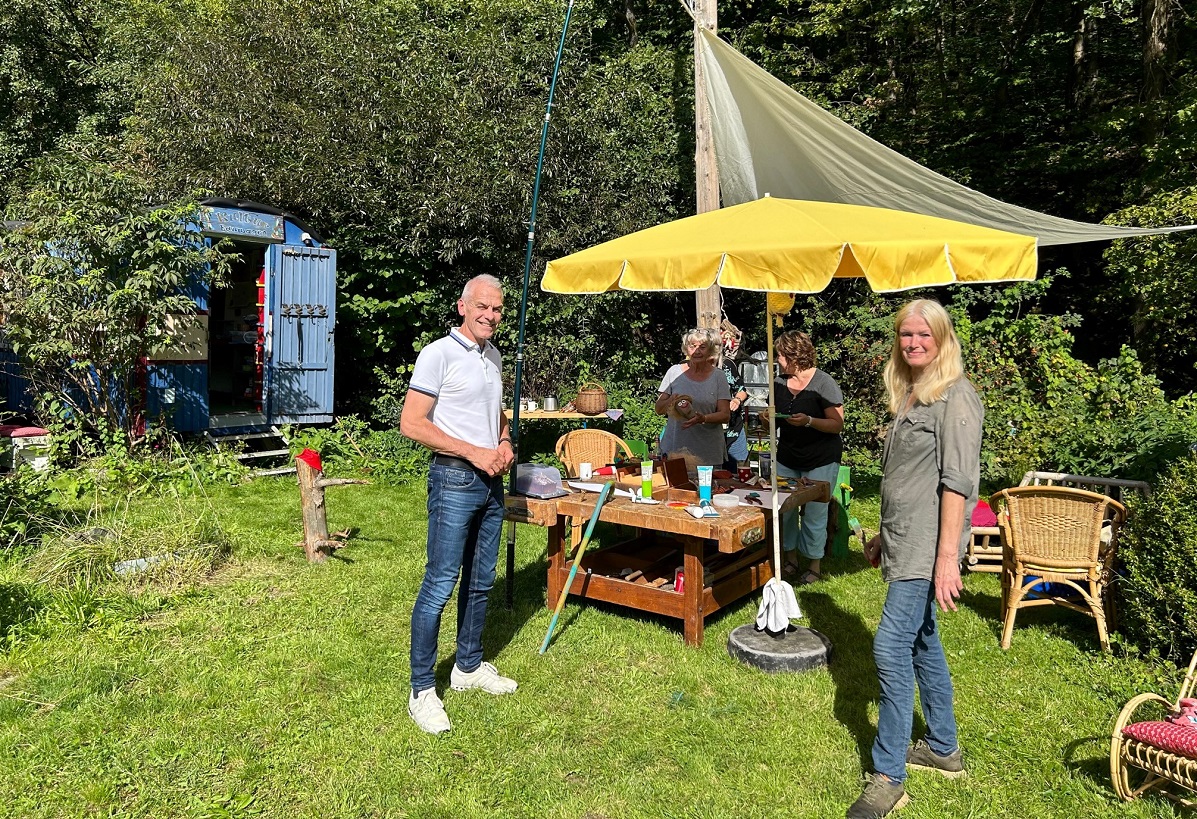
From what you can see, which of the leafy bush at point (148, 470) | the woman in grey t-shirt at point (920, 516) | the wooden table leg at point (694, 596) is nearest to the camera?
the woman in grey t-shirt at point (920, 516)

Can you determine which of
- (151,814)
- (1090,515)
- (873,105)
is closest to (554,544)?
(151,814)

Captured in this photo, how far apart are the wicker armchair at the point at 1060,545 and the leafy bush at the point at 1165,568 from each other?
13cm

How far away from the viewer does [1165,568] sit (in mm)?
3893

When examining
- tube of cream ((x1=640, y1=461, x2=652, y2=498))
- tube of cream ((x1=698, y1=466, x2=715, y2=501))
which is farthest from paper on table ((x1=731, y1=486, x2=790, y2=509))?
tube of cream ((x1=640, y1=461, x2=652, y2=498))

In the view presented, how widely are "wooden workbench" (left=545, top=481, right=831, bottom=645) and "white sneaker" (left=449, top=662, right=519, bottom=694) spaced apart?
92 cm

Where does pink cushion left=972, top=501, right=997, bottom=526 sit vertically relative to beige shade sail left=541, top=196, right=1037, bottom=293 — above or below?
below

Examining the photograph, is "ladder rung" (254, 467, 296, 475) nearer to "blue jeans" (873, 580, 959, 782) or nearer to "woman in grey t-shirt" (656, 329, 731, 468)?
"woman in grey t-shirt" (656, 329, 731, 468)

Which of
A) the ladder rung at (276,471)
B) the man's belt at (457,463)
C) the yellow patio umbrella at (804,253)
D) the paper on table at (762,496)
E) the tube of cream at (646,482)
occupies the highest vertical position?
the yellow patio umbrella at (804,253)

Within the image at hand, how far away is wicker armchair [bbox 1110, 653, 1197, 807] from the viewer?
2.55 m

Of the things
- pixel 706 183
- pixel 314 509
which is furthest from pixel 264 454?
pixel 706 183

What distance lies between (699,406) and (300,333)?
18.1ft

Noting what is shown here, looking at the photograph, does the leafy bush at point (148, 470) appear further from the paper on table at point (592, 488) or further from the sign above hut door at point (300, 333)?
the paper on table at point (592, 488)

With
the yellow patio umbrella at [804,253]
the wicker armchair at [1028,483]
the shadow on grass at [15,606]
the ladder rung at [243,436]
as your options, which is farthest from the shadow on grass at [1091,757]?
the ladder rung at [243,436]

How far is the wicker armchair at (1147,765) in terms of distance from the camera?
2.55 metres
